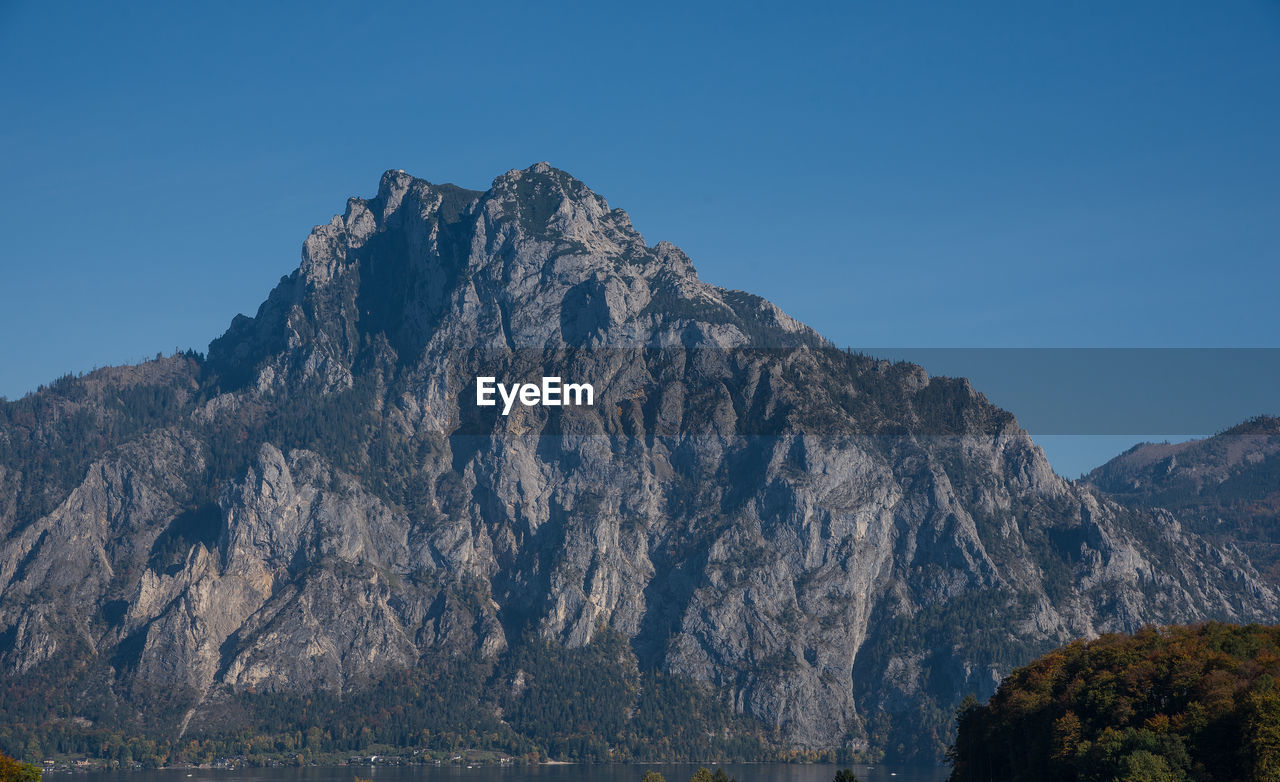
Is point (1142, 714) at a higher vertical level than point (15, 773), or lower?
higher

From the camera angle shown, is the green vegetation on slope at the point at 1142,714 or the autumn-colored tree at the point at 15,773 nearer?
the green vegetation on slope at the point at 1142,714

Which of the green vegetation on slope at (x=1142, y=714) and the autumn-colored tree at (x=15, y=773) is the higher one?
the green vegetation on slope at (x=1142, y=714)

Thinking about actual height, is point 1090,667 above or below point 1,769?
above

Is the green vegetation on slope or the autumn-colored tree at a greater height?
the green vegetation on slope

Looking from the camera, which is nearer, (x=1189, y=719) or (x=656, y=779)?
(x=1189, y=719)

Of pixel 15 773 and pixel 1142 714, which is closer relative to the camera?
pixel 1142 714

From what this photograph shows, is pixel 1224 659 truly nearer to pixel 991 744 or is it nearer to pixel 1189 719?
pixel 1189 719

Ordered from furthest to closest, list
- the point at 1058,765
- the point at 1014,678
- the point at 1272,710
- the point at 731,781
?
the point at 731,781, the point at 1014,678, the point at 1058,765, the point at 1272,710

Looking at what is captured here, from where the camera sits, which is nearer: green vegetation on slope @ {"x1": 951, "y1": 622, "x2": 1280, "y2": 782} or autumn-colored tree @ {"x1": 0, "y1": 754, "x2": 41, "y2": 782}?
green vegetation on slope @ {"x1": 951, "y1": 622, "x2": 1280, "y2": 782}

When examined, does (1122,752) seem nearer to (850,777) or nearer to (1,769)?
(850,777)

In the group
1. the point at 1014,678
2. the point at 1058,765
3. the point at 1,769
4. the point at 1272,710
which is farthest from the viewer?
the point at 1014,678

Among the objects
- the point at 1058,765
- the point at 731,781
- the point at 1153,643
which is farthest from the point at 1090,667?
the point at 731,781
